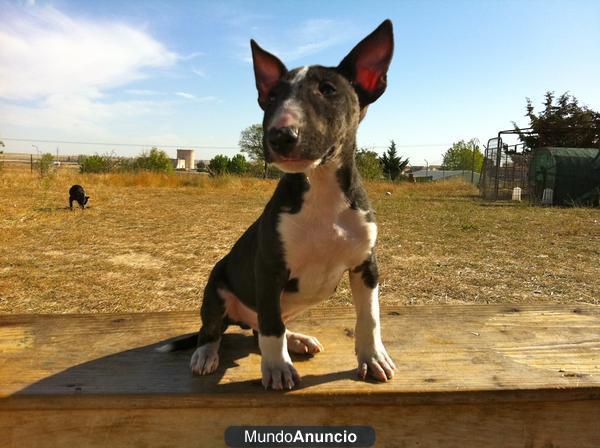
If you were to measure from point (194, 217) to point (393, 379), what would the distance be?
10661 millimetres

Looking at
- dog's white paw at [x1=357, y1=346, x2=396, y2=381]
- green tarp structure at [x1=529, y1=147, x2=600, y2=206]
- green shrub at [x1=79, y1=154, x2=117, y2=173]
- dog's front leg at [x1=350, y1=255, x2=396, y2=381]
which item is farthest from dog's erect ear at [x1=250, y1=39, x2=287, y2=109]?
green shrub at [x1=79, y1=154, x2=117, y2=173]

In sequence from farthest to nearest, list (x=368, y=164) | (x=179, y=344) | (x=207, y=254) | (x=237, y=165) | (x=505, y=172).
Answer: (x=237, y=165) → (x=368, y=164) → (x=505, y=172) → (x=207, y=254) → (x=179, y=344)

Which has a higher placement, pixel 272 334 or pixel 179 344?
pixel 272 334

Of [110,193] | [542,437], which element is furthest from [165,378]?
[110,193]

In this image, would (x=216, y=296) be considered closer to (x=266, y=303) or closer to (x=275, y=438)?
(x=266, y=303)

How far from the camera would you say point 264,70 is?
2.06m

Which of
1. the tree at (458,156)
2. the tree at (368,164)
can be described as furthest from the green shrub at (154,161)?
the tree at (458,156)

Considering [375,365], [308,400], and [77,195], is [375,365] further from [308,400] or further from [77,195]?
[77,195]

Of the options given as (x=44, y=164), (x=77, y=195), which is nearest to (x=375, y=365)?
(x=77, y=195)

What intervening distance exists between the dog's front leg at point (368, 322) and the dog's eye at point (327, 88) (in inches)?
29.6

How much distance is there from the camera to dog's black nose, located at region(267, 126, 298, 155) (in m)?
1.57

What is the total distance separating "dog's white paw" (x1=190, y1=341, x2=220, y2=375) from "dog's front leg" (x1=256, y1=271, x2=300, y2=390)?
35 cm

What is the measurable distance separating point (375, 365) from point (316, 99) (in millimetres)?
1229

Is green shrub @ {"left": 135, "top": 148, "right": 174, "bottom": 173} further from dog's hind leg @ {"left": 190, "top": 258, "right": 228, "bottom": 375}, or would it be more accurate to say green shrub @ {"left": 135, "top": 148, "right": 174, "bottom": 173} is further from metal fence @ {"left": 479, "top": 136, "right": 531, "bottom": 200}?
dog's hind leg @ {"left": 190, "top": 258, "right": 228, "bottom": 375}
